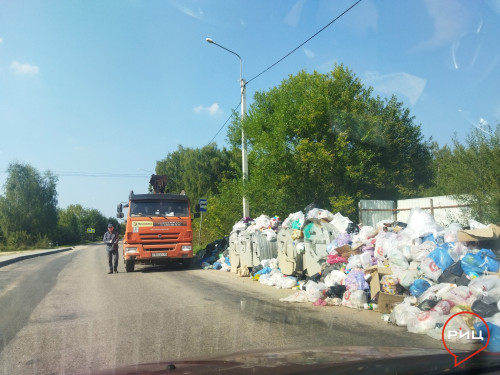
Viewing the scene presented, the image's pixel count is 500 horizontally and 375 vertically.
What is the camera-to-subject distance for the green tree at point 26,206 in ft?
169

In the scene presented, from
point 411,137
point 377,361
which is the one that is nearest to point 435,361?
point 377,361

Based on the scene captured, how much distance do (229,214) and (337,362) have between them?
18.7 m

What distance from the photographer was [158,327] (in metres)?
6.06

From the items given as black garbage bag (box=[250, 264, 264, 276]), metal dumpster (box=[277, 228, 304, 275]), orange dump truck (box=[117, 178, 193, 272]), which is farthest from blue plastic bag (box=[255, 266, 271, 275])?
orange dump truck (box=[117, 178, 193, 272])

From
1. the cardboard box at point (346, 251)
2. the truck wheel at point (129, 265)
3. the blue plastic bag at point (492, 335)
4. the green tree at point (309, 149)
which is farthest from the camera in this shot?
the green tree at point (309, 149)

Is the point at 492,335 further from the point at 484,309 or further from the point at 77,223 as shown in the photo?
the point at 77,223

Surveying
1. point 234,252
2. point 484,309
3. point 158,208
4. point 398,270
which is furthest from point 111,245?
point 484,309

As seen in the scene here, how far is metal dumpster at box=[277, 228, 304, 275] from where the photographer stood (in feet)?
35.4

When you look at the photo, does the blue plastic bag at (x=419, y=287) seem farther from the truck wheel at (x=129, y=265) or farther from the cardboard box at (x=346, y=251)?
the truck wheel at (x=129, y=265)

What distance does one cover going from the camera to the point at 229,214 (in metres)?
21.3

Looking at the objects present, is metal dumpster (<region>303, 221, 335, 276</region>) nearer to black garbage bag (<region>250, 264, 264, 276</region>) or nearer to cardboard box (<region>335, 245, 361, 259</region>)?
cardboard box (<region>335, 245, 361, 259</region>)

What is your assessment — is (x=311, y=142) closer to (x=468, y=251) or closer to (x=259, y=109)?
(x=259, y=109)

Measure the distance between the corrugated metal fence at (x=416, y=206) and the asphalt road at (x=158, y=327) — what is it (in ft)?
25.4
